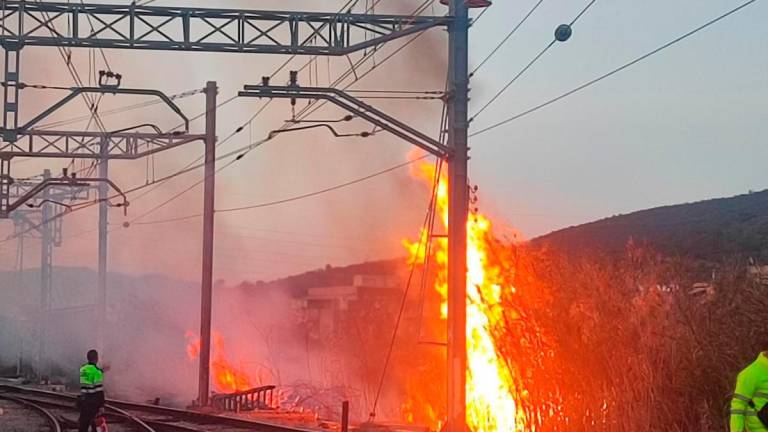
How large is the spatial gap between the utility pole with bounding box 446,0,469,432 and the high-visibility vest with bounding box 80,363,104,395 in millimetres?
6075

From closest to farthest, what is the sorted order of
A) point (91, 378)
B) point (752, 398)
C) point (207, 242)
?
1. point (752, 398)
2. point (91, 378)
3. point (207, 242)

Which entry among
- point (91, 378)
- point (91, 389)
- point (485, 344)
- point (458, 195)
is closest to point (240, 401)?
point (485, 344)

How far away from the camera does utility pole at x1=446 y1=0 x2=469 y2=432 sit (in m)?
18.2

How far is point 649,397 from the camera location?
16031 millimetres

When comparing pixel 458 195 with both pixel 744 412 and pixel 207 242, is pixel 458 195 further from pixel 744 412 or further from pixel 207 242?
pixel 207 242

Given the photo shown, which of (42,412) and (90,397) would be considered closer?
(90,397)

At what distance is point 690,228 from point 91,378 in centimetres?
6688

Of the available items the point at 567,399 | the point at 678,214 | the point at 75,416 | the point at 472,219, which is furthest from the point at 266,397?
the point at 678,214

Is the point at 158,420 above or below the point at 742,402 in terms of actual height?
below

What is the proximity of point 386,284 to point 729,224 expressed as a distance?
26812mm

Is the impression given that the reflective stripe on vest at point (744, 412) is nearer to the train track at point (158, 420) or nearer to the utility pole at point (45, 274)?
the train track at point (158, 420)

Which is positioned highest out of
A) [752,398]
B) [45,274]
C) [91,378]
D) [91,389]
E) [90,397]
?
[45,274]

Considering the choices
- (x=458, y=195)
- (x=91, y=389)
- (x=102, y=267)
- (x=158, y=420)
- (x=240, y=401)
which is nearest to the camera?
(x=91, y=389)

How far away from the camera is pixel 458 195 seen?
18.4m
